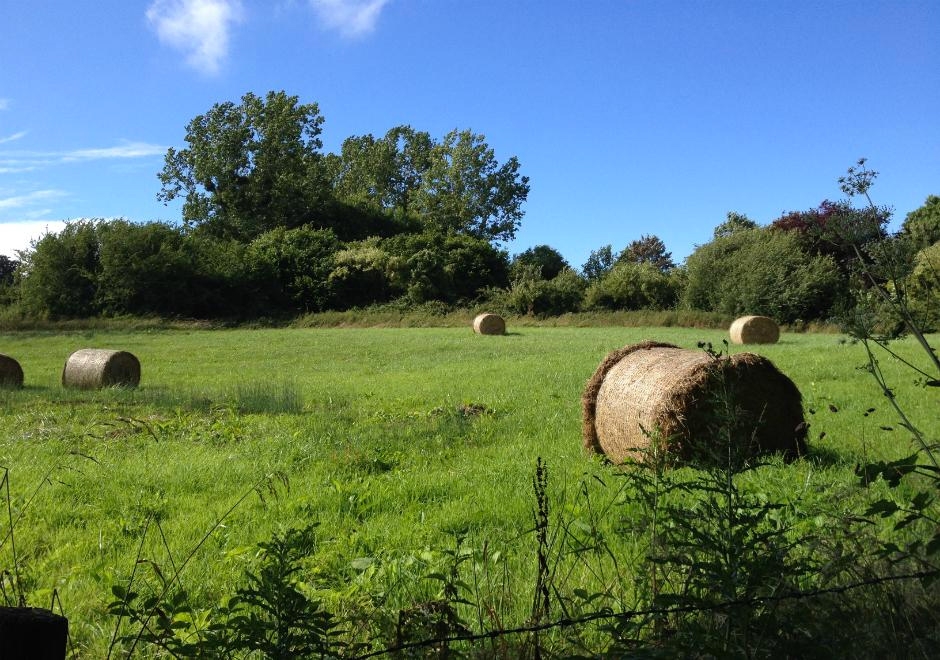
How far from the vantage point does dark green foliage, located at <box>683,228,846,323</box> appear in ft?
144

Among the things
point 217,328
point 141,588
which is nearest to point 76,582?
point 141,588

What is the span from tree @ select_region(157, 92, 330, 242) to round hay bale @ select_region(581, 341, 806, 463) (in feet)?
188

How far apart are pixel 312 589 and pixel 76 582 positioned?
1683 millimetres

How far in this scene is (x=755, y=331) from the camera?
90.1 feet

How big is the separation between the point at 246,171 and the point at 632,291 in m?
34.2

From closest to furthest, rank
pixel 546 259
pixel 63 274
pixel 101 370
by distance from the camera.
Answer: pixel 101 370
pixel 63 274
pixel 546 259

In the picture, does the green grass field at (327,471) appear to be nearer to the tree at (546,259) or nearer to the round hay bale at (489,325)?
the round hay bale at (489,325)

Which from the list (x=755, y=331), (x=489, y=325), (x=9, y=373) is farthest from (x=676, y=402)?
(x=489, y=325)

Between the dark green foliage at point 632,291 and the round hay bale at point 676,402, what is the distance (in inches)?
1671

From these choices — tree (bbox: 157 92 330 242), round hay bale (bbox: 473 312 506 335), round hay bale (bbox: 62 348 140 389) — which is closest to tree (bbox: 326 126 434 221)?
tree (bbox: 157 92 330 242)

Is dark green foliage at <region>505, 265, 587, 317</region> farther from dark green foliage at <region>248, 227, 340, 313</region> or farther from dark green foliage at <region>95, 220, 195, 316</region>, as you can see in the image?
dark green foliage at <region>95, 220, 195, 316</region>

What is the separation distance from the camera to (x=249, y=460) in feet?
25.6

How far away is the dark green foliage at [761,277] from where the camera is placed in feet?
144

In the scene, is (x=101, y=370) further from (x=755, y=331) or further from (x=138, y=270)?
(x=138, y=270)
